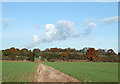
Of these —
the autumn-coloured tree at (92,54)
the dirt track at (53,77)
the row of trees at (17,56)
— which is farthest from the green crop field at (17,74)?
the autumn-coloured tree at (92,54)

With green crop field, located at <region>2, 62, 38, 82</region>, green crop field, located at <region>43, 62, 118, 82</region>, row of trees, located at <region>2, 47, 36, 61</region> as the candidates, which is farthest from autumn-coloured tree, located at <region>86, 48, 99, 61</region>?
green crop field, located at <region>2, 62, 38, 82</region>

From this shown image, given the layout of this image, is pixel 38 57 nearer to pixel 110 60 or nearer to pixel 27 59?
pixel 27 59

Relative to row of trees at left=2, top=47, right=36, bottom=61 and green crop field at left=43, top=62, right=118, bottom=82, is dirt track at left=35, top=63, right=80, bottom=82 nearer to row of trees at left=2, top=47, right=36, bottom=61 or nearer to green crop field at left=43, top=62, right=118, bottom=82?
green crop field at left=43, top=62, right=118, bottom=82

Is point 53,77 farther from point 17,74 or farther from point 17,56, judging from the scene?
point 17,56

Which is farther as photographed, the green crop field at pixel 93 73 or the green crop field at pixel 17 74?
the green crop field at pixel 93 73

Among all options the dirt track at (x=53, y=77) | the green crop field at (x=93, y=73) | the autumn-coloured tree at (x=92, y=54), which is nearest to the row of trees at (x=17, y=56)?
the autumn-coloured tree at (x=92, y=54)

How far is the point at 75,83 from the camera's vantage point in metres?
19.6

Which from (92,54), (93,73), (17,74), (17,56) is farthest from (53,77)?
(92,54)

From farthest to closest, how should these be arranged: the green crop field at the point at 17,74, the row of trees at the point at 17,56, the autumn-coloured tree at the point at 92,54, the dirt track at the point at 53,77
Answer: the autumn-coloured tree at the point at 92,54 → the row of trees at the point at 17,56 → the dirt track at the point at 53,77 → the green crop field at the point at 17,74

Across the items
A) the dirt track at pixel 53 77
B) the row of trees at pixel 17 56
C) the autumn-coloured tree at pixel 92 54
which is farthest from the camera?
the autumn-coloured tree at pixel 92 54

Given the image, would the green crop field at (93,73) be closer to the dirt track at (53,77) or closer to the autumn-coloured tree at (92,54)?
the dirt track at (53,77)

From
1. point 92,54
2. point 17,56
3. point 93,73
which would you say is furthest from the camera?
point 92,54

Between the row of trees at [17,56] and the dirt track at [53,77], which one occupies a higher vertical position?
the dirt track at [53,77]

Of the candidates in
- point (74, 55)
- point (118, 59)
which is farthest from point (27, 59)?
point (118, 59)
